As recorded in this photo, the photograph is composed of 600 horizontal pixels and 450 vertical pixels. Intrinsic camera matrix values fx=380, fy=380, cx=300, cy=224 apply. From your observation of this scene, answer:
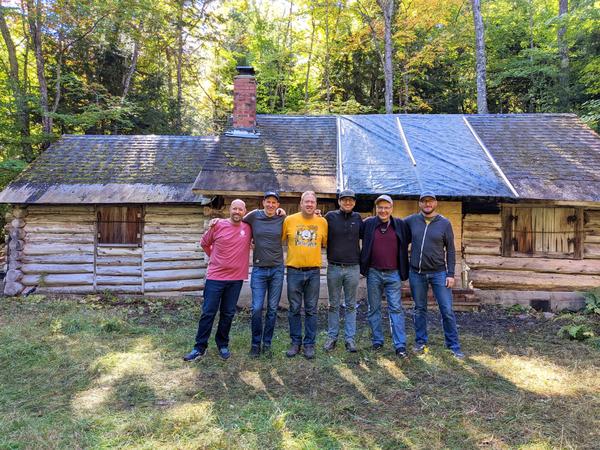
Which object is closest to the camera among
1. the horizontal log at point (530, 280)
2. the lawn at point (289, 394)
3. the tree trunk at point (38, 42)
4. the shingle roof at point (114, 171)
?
the lawn at point (289, 394)

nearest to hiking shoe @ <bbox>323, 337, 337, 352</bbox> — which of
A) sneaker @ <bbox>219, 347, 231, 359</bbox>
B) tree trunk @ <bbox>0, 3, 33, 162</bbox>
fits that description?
sneaker @ <bbox>219, 347, 231, 359</bbox>

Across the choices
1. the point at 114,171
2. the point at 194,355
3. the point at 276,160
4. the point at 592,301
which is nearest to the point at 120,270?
the point at 114,171

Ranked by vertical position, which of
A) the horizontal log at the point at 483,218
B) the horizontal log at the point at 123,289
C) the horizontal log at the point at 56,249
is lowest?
the horizontal log at the point at 123,289

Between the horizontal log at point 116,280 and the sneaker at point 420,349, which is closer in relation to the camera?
the sneaker at point 420,349

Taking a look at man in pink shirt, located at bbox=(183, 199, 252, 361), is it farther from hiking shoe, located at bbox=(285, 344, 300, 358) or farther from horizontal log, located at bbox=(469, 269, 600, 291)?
horizontal log, located at bbox=(469, 269, 600, 291)

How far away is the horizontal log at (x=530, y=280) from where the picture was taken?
27.0 ft

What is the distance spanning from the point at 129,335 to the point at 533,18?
→ 2097 centimetres

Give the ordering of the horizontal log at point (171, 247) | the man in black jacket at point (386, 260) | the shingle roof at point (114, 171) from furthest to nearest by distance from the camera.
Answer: the horizontal log at point (171, 247), the shingle roof at point (114, 171), the man in black jacket at point (386, 260)

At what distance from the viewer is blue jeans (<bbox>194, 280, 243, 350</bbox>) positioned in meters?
4.80

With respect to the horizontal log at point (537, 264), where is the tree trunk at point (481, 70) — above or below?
above

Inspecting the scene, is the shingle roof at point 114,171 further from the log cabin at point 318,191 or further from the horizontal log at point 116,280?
the horizontal log at point 116,280

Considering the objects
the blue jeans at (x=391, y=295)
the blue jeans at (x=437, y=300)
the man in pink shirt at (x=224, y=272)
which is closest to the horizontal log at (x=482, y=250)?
the blue jeans at (x=437, y=300)

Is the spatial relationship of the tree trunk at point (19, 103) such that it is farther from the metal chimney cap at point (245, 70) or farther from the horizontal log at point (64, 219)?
the metal chimney cap at point (245, 70)

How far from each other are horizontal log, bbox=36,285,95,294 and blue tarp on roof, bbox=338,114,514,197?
22.3 ft
